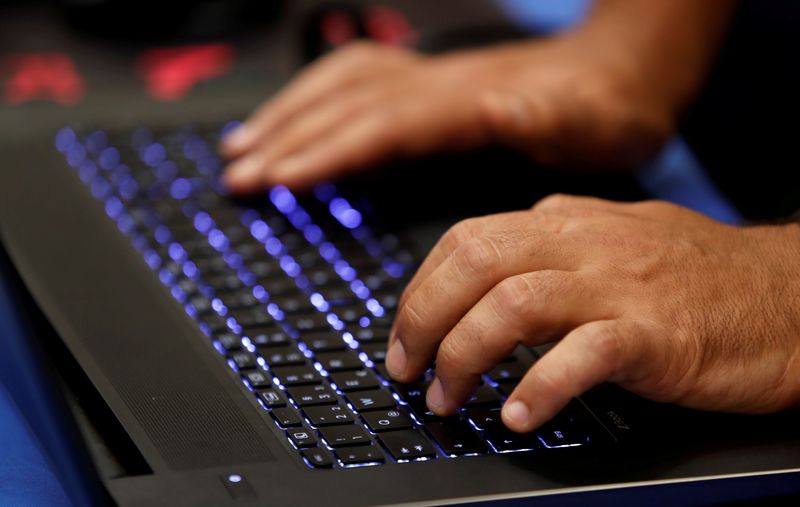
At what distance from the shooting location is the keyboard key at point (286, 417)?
61 centimetres

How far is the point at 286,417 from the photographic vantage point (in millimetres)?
618

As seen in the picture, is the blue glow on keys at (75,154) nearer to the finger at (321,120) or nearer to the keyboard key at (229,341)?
the finger at (321,120)

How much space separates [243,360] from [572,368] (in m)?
0.21

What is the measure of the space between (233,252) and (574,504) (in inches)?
14.2

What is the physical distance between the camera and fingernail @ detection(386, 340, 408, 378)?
2.11 feet

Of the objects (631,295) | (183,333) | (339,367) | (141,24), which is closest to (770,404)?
(631,295)

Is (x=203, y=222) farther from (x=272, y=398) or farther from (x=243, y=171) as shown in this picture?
(x=272, y=398)

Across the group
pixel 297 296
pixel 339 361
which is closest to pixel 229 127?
pixel 297 296

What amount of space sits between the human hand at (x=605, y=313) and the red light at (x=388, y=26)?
0.63 metres

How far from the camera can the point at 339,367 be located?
67 cm

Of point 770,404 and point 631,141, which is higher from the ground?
point 631,141

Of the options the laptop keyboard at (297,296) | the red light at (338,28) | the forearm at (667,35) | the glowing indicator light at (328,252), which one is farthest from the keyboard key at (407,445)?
the red light at (338,28)

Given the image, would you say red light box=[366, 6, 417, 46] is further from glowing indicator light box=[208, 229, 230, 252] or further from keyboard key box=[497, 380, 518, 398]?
keyboard key box=[497, 380, 518, 398]

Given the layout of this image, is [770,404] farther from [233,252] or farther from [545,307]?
[233,252]
